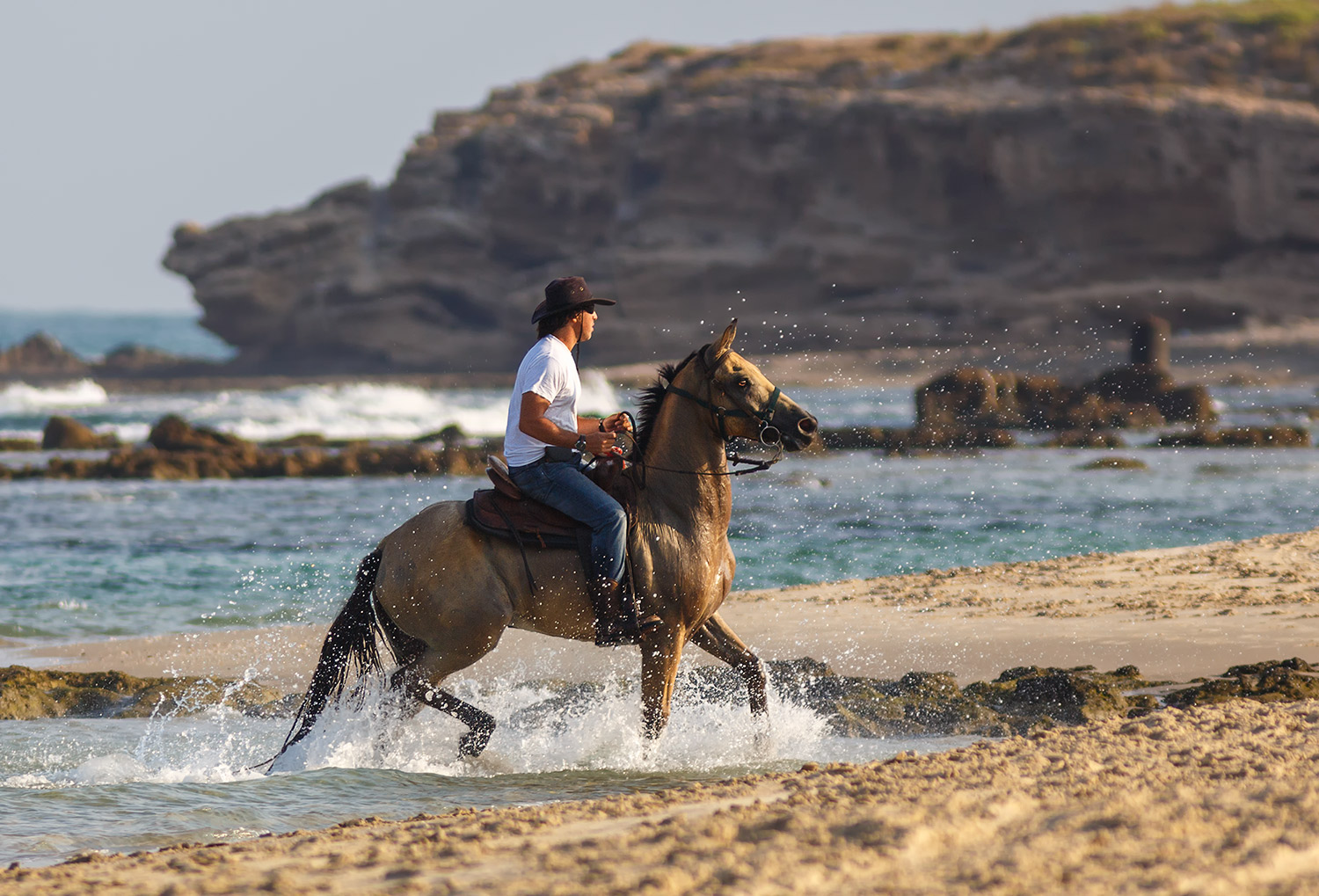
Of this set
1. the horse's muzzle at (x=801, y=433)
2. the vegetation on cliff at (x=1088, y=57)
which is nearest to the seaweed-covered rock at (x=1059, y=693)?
the horse's muzzle at (x=801, y=433)

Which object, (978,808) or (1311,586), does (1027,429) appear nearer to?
(1311,586)

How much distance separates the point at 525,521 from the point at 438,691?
102cm

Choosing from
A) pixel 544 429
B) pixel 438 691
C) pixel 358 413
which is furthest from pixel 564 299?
pixel 358 413

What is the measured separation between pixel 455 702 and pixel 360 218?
276 ft

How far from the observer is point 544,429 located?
283 inches

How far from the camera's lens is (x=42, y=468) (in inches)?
1123

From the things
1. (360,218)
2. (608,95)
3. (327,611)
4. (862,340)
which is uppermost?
→ (608,95)

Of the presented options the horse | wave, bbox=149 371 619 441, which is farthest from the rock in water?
the horse

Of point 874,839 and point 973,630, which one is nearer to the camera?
point 874,839

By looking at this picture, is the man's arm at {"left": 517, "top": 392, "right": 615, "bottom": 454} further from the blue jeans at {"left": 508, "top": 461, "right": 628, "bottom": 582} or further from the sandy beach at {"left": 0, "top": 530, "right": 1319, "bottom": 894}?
the sandy beach at {"left": 0, "top": 530, "right": 1319, "bottom": 894}

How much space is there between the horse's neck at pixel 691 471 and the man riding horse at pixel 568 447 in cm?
28

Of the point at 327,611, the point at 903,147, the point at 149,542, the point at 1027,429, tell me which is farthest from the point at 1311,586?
the point at 903,147

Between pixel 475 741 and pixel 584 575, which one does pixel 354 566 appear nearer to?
pixel 475 741

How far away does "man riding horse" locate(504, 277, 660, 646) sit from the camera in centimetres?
719
